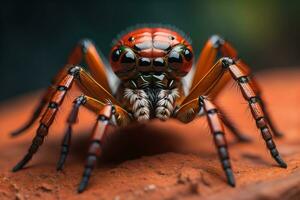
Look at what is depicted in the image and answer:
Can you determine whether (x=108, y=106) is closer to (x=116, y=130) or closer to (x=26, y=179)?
(x=26, y=179)

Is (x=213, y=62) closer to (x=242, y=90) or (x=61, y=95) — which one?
(x=242, y=90)

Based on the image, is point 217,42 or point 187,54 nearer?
point 187,54

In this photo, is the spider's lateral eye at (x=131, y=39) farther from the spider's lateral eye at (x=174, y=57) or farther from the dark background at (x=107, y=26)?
the dark background at (x=107, y=26)

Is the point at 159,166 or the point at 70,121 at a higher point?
the point at 70,121

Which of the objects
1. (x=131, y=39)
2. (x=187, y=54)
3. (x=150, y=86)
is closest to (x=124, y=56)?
(x=131, y=39)

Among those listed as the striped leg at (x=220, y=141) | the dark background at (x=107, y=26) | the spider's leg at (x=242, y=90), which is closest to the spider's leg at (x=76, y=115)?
the spider's leg at (x=242, y=90)
